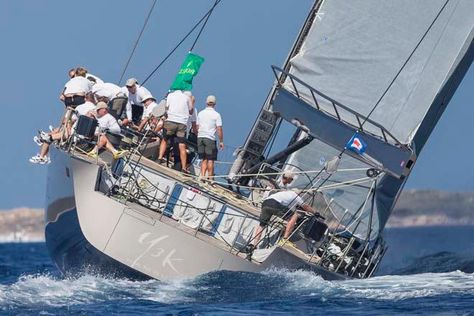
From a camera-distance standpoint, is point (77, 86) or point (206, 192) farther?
point (77, 86)

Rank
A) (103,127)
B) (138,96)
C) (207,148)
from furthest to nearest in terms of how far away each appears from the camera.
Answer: (138,96), (207,148), (103,127)

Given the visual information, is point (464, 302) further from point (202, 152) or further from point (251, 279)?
point (202, 152)

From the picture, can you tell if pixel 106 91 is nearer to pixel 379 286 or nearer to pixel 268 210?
pixel 268 210

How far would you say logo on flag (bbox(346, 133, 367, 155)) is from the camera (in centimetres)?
1970

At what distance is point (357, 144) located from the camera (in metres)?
19.7

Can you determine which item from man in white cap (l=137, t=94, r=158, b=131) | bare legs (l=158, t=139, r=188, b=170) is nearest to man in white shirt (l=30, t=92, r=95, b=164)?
man in white cap (l=137, t=94, r=158, b=131)

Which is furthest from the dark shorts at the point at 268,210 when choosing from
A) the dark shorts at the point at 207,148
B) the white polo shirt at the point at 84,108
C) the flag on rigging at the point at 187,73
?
the white polo shirt at the point at 84,108

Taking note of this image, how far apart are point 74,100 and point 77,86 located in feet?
0.64

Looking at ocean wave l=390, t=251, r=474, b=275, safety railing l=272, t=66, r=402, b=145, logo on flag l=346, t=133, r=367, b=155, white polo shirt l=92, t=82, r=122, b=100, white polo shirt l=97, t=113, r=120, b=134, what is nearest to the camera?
safety railing l=272, t=66, r=402, b=145

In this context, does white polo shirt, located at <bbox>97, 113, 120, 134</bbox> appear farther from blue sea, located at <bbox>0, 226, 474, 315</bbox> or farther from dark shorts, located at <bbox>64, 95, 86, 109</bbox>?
blue sea, located at <bbox>0, 226, 474, 315</bbox>

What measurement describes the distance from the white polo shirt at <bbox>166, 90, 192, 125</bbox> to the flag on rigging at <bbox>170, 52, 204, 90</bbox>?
0.56m

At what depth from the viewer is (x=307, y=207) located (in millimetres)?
19984

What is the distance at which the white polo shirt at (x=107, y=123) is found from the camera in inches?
800

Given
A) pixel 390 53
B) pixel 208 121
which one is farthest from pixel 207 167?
pixel 390 53
